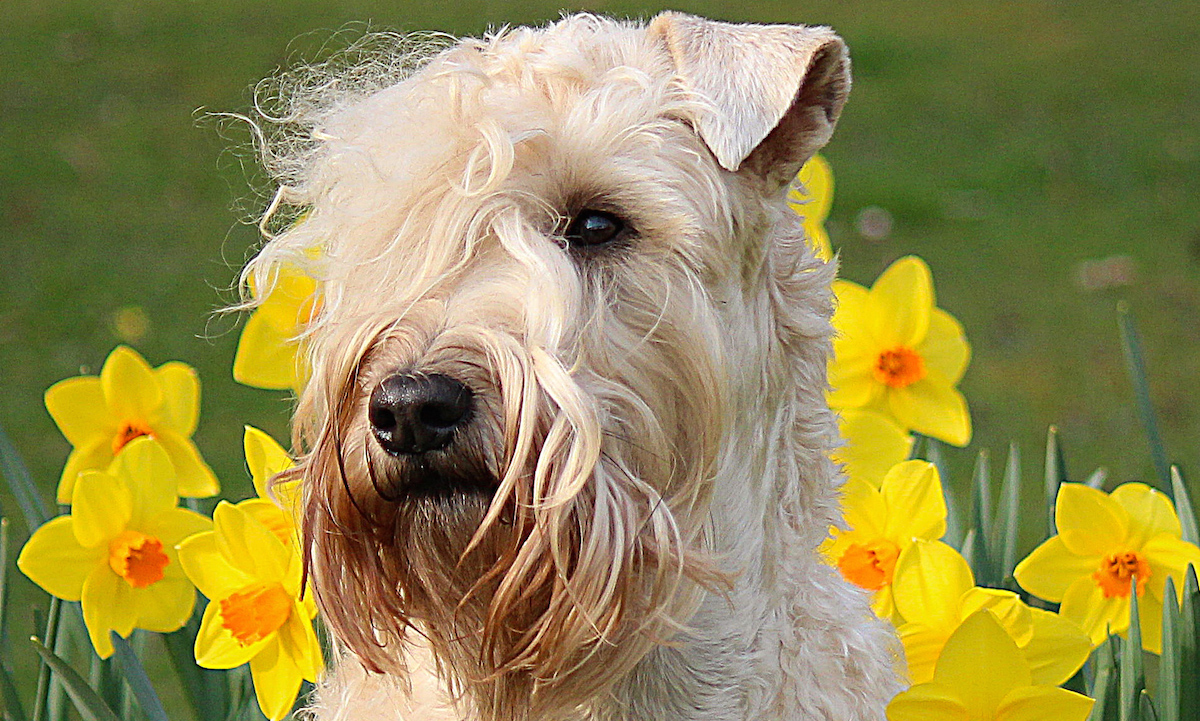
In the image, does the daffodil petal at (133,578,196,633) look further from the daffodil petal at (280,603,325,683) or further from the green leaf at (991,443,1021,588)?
the green leaf at (991,443,1021,588)

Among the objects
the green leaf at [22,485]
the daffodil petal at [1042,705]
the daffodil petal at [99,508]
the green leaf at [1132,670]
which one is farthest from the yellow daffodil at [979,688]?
the green leaf at [22,485]

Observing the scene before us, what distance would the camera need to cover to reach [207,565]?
226 centimetres

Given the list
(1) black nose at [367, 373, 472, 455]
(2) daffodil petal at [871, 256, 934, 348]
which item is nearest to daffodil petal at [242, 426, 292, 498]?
(1) black nose at [367, 373, 472, 455]

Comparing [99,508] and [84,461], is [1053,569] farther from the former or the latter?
[84,461]

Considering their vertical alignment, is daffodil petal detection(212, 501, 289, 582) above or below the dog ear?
below

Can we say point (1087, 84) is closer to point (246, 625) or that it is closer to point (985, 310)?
point (985, 310)

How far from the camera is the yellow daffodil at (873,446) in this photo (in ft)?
8.48

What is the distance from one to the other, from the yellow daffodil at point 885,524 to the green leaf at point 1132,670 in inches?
12.6

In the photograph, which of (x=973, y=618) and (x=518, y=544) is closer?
(x=518, y=544)

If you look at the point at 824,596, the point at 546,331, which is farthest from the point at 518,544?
the point at 824,596

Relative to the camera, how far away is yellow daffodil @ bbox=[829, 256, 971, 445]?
2650 mm

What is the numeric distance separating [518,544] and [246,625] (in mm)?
699

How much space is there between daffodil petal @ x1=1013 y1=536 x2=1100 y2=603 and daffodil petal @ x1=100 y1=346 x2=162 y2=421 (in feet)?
4.87

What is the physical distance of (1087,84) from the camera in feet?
30.3
